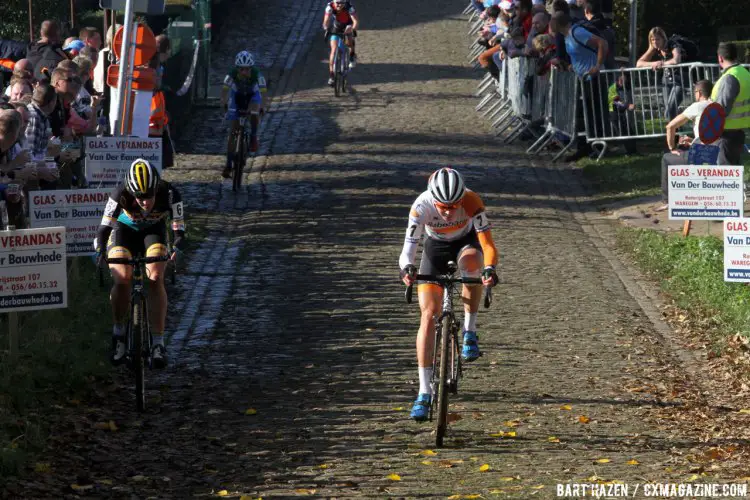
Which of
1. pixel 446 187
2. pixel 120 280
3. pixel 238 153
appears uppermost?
pixel 446 187

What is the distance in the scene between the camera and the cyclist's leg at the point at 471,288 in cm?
1072

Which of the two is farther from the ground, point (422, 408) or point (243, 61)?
point (243, 61)

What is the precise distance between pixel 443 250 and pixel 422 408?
124cm

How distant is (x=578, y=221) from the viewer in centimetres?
A: 1898

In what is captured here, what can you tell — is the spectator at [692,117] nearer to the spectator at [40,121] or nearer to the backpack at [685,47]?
the backpack at [685,47]

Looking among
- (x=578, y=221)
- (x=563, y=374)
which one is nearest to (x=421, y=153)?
(x=578, y=221)

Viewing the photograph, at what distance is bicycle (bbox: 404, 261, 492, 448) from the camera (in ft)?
32.3

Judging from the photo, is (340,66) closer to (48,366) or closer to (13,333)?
(48,366)

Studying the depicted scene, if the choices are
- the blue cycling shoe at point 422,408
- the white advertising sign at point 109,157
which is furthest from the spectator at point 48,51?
the blue cycling shoe at point 422,408

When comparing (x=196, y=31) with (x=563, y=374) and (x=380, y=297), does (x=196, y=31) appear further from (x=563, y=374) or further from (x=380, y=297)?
(x=563, y=374)

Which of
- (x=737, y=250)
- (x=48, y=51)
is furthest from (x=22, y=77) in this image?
(x=737, y=250)

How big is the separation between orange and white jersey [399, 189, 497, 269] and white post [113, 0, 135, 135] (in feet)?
18.6

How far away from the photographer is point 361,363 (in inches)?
481

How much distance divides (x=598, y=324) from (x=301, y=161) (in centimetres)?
994
